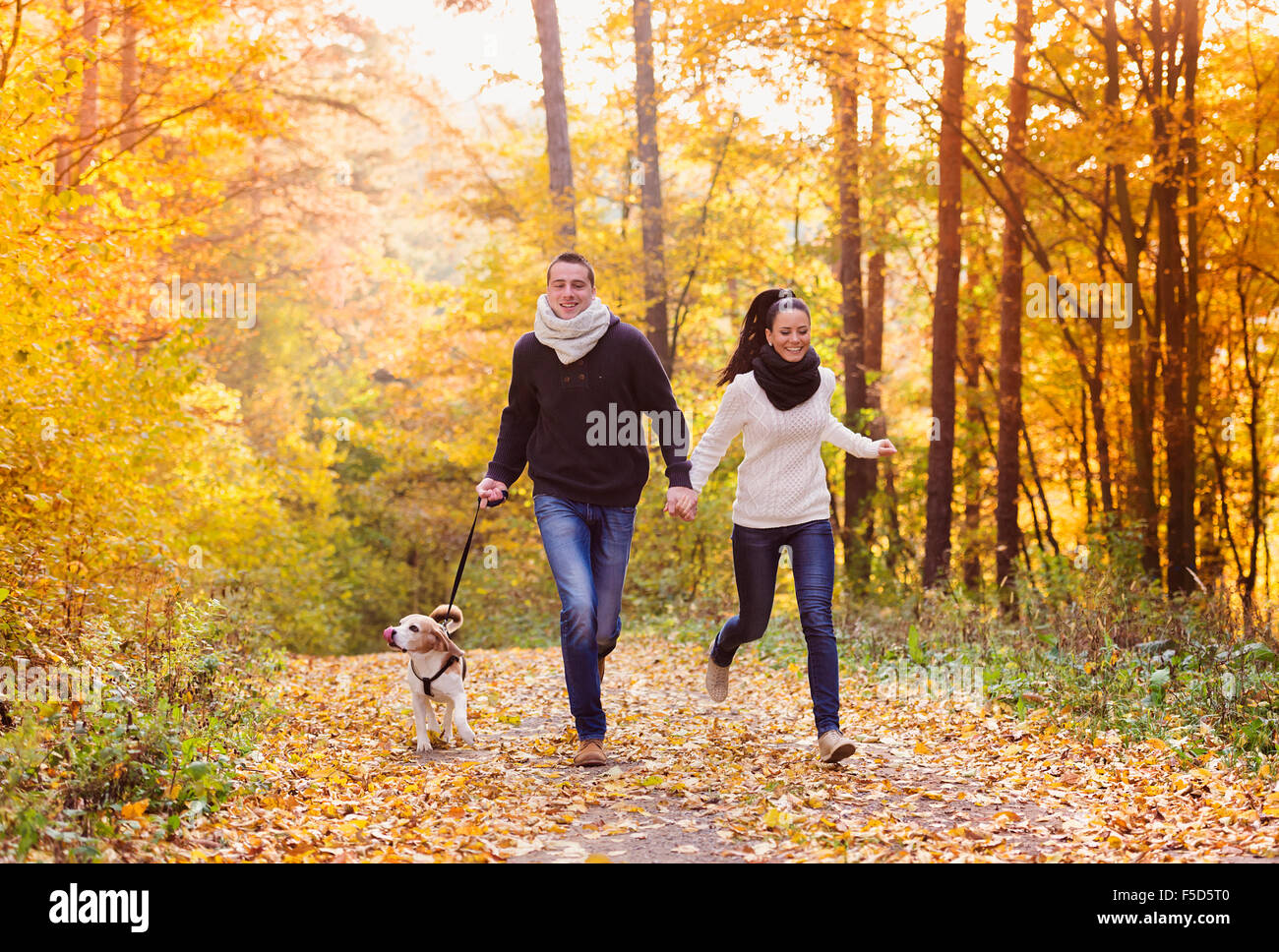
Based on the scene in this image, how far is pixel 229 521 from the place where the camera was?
1516cm

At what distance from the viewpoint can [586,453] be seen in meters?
5.99

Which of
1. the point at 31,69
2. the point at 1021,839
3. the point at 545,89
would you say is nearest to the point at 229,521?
the point at 31,69

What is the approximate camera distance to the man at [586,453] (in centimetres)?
590

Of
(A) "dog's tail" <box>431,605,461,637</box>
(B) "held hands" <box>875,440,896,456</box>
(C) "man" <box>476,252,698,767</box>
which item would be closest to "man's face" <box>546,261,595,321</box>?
(C) "man" <box>476,252,698,767</box>

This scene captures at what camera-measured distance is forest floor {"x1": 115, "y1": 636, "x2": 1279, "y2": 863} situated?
4453 millimetres

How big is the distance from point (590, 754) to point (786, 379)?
2.16 meters

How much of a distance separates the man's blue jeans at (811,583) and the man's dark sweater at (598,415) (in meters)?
0.52

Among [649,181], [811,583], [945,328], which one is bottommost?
[811,583]

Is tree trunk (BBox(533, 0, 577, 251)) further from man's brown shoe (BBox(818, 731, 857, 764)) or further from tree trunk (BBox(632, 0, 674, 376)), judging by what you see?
man's brown shoe (BBox(818, 731, 857, 764))

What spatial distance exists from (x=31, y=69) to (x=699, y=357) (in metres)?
13.8

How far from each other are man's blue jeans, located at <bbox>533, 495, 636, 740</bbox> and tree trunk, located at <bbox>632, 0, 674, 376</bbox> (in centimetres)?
1306

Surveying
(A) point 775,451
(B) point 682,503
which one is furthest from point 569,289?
(A) point 775,451

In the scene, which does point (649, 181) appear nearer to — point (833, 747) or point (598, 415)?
point (598, 415)
